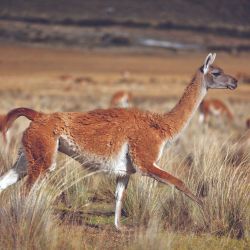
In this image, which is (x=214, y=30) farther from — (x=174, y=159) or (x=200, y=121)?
(x=174, y=159)

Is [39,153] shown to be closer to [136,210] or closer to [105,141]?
[105,141]

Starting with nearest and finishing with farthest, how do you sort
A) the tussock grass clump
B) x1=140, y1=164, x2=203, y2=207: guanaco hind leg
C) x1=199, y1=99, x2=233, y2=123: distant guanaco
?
the tussock grass clump
x1=140, y1=164, x2=203, y2=207: guanaco hind leg
x1=199, y1=99, x2=233, y2=123: distant guanaco

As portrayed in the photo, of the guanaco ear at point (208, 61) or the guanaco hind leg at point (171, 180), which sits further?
the guanaco ear at point (208, 61)

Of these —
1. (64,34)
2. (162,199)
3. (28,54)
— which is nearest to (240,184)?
(162,199)

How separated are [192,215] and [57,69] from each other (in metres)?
68.8

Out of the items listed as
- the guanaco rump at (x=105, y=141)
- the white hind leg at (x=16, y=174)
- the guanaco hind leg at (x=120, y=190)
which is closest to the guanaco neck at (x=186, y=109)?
the guanaco rump at (x=105, y=141)

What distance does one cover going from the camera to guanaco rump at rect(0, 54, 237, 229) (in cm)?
798

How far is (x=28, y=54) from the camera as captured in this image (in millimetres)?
91688

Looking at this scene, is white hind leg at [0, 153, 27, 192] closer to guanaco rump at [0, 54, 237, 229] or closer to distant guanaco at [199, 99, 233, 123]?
guanaco rump at [0, 54, 237, 229]

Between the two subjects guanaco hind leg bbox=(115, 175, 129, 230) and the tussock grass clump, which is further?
guanaco hind leg bbox=(115, 175, 129, 230)

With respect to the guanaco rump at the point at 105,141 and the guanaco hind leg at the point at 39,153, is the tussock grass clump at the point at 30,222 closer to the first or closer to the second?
the guanaco hind leg at the point at 39,153

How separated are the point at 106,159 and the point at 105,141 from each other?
197mm

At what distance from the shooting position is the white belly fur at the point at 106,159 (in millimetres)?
8188

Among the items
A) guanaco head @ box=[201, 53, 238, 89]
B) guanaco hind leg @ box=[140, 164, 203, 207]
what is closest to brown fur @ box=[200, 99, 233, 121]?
guanaco head @ box=[201, 53, 238, 89]
